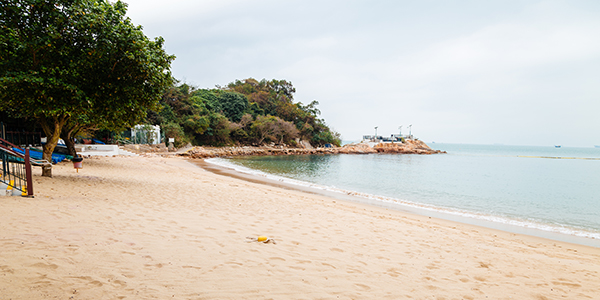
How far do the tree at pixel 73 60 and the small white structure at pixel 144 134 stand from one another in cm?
2420

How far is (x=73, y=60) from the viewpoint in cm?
954

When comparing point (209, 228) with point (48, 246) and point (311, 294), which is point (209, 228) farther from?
point (311, 294)

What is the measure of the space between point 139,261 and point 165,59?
31.3 ft

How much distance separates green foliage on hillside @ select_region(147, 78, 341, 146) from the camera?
150 feet

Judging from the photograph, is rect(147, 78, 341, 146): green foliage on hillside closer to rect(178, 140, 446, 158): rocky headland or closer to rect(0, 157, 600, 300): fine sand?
rect(178, 140, 446, 158): rocky headland

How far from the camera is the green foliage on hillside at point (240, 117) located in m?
45.7

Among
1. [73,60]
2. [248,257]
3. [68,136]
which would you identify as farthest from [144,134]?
[248,257]

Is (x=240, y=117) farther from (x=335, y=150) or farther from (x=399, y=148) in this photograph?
(x=399, y=148)

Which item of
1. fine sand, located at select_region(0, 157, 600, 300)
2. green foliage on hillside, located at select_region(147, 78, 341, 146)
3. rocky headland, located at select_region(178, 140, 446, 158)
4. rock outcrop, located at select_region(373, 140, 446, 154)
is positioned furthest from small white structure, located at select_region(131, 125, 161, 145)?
rock outcrop, located at select_region(373, 140, 446, 154)

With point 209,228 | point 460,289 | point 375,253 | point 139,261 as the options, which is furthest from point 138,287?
point 460,289

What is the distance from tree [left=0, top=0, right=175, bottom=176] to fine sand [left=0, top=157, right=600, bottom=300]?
3.20m

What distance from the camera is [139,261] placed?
155 inches

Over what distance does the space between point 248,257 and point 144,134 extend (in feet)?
116

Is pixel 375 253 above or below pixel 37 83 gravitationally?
below
